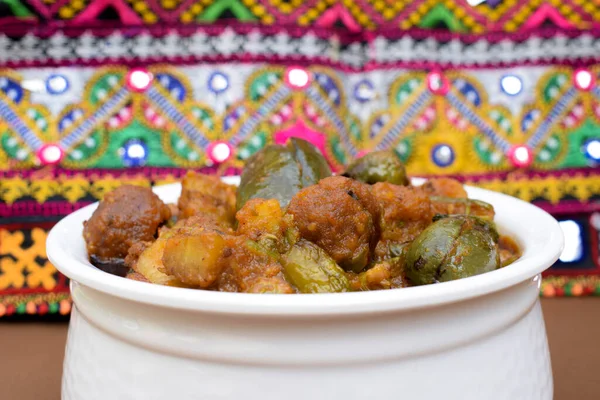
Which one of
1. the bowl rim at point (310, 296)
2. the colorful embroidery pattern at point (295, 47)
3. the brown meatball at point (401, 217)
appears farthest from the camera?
the colorful embroidery pattern at point (295, 47)

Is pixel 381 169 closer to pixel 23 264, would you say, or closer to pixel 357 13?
pixel 357 13

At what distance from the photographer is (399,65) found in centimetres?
139

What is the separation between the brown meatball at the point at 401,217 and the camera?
27.4 inches

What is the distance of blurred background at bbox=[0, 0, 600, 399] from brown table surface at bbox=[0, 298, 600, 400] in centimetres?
2

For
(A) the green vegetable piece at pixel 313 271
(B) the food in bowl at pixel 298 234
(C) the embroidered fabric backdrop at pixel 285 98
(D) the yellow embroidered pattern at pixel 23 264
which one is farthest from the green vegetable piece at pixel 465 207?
(D) the yellow embroidered pattern at pixel 23 264

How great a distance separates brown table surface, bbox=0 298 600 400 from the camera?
861mm

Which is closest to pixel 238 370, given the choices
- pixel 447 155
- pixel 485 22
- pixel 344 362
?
pixel 344 362

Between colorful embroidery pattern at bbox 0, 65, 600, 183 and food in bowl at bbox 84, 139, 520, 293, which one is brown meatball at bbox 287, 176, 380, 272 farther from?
colorful embroidery pattern at bbox 0, 65, 600, 183

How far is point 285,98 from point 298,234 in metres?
0.77

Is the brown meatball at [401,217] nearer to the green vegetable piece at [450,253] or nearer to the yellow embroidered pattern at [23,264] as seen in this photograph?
the green vegetable piece at [450,253]

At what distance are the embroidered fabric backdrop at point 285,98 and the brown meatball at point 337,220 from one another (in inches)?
28.8

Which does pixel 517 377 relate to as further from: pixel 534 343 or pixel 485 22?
pixel 485 22

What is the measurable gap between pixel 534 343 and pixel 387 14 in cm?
96

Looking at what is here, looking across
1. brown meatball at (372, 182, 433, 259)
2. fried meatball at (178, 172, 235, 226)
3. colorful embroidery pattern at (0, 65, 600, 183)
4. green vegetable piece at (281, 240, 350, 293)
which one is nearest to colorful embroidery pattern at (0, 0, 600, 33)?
colorful embroidery pattern at (0, 65, 600, 183)
